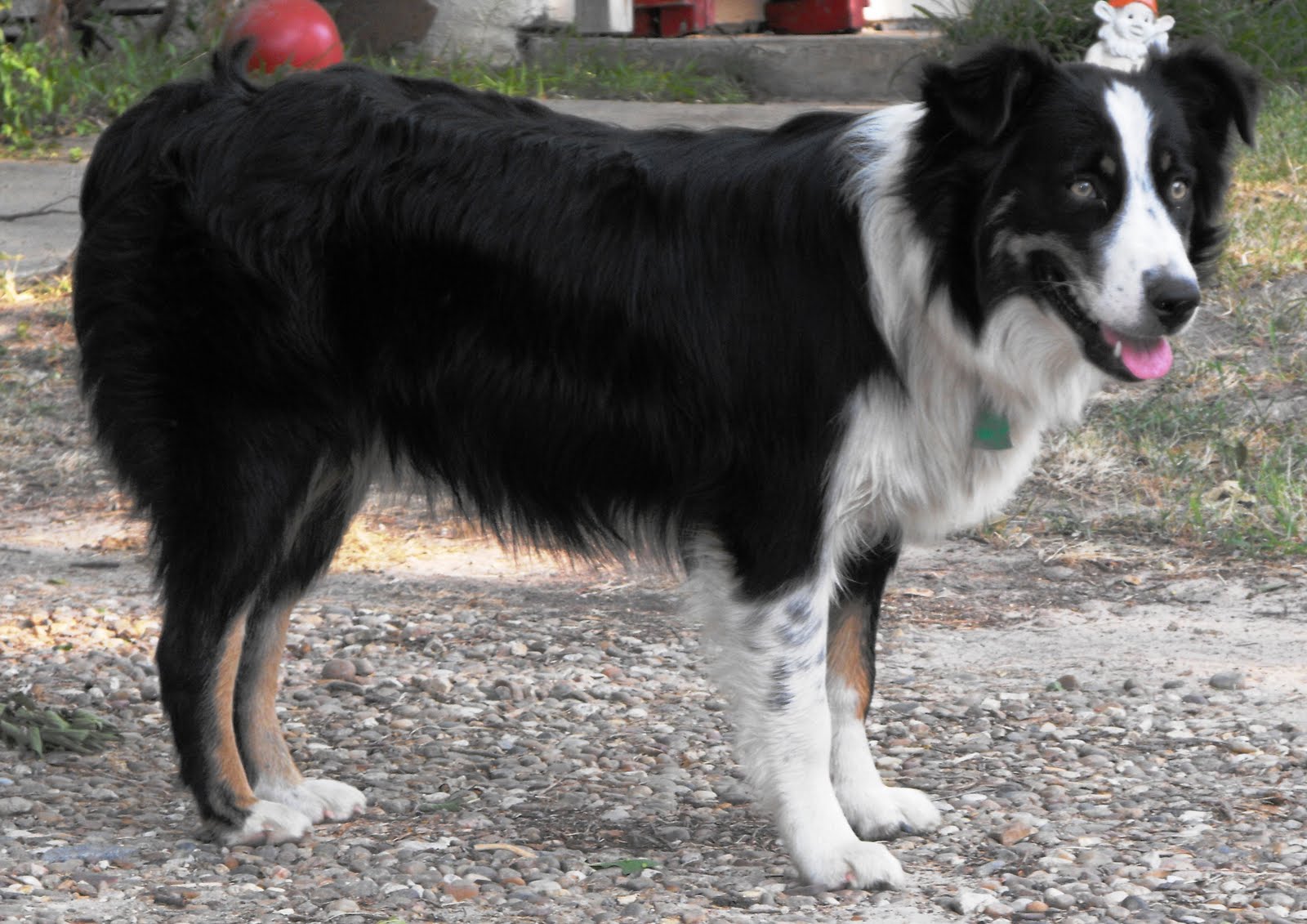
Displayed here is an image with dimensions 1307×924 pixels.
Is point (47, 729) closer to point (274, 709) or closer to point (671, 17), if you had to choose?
point (274, 709)

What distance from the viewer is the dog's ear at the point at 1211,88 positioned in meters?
3.36

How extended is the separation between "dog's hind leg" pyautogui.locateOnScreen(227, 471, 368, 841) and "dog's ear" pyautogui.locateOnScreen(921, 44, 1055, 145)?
4.97ft

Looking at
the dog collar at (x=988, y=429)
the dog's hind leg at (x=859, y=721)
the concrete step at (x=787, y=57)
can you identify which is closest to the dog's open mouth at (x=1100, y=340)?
the dog collar at (x=988, y=429)

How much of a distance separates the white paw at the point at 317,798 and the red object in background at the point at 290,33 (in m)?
5.95

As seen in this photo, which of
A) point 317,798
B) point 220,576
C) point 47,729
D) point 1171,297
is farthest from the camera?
point 47,729

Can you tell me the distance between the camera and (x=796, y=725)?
3.36m

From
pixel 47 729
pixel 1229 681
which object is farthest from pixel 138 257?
pixel 1229 681

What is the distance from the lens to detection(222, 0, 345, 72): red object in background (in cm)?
902

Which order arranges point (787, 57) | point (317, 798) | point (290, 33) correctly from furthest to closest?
point (787, 57) → point (290, 33) → point (317, 798)

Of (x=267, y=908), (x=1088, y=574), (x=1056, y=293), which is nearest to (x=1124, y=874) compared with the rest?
(x=1056, y=293)

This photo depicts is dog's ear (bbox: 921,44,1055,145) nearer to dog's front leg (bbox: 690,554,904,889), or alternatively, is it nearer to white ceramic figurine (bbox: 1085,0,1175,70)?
dog's front leg (bbox: 690,554,904,889)

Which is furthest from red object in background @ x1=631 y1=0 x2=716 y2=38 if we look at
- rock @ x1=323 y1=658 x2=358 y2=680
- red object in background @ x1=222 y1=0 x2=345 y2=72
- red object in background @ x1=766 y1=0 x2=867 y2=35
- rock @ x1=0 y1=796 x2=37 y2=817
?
rock @ x1=0 y1=796 x2=37 y2=817

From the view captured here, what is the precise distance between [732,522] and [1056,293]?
779mm

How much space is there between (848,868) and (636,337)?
1.16m
